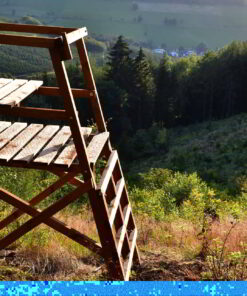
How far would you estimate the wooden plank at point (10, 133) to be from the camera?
345cm

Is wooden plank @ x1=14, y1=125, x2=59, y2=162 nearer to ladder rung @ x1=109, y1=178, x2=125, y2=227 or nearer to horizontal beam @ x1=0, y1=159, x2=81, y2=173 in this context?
horizontal beam @ x1=0, y1=159, x2=81, y2=173

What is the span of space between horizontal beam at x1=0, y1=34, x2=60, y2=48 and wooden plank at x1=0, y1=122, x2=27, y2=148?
2.88 feet

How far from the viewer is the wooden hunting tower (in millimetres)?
Result: 2820

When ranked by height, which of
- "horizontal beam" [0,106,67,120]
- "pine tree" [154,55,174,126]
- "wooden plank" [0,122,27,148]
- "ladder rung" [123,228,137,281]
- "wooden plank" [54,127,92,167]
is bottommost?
"pine tree" [154,55,174,126]

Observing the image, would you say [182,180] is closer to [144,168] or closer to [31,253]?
[31,253]

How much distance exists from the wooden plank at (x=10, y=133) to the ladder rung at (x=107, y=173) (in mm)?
822

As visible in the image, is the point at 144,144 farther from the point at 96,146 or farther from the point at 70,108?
the point at 70,108

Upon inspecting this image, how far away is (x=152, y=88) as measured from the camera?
5272 cm

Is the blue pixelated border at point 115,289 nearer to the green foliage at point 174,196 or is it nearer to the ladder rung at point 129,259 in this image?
the ladder rung at point 129,259

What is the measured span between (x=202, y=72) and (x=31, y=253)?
52.8 metres

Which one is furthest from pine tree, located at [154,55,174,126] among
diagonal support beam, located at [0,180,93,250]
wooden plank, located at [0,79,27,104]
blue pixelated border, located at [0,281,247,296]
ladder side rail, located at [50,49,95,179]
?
blue pixelated border, located at [0,281,247,296]

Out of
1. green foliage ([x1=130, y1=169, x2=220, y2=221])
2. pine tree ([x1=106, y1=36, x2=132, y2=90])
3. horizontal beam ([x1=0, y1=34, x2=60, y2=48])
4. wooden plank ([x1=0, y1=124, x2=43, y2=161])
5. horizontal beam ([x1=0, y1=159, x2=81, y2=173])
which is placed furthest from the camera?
pine tree ([x1=106, y1=36, x2=132, y2=90])

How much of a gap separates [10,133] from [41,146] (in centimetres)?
52

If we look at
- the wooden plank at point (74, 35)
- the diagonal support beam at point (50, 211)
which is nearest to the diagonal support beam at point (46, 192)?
Answer: the diagonal support beam at point (50, 211)
